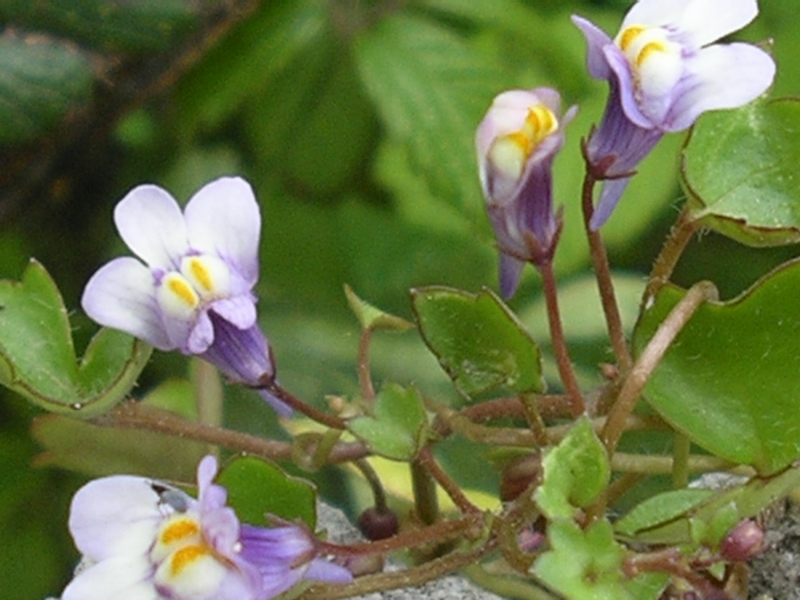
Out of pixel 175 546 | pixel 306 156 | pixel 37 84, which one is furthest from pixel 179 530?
pixel 306 156

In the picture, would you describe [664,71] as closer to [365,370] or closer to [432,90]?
[365,370]

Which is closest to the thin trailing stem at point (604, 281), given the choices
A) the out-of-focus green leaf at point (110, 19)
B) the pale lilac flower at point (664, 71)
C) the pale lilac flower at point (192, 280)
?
the pale lilac flower at point (664, 71)

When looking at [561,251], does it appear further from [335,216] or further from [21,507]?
[21,507]

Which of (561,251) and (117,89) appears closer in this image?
(117,89)

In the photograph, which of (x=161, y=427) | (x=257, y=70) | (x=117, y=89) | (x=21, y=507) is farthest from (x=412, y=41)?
(x=161, y=427)

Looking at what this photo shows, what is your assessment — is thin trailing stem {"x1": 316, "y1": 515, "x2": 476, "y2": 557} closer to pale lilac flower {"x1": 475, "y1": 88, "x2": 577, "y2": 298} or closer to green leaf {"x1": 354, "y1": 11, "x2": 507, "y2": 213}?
pale lilac flower {"x1": 475, "y1": 88, "x2": 577, "y2": 298}

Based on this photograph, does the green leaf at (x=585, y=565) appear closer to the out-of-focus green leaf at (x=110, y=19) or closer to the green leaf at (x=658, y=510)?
the green leaf at (x=658, y=510)
